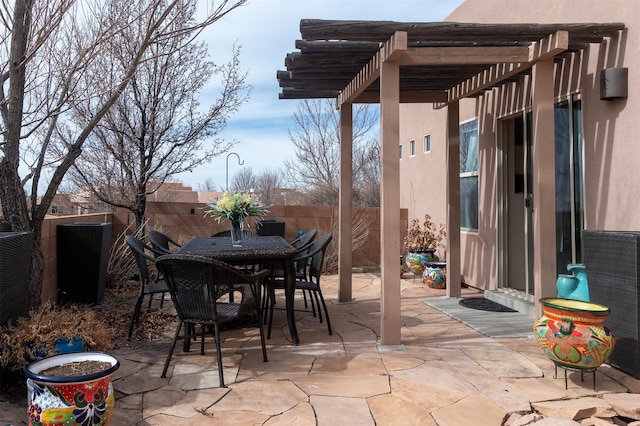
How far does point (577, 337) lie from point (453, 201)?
309 cm

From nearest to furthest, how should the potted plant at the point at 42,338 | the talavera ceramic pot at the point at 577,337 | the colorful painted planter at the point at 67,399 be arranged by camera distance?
the colorful painted planter at the point at 67,399, the potted plant at the point at 42,338, the talavera ceramic pot at the point at 577,337

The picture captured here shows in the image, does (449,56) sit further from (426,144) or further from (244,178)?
(244,178)

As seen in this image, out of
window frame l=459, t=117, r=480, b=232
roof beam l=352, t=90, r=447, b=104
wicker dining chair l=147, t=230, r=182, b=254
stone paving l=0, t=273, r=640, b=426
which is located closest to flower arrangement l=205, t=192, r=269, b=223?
wicker dining chair l=147, t=230, r=182, b=254

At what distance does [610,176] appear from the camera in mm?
3945

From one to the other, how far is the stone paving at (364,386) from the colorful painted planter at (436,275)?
223cm

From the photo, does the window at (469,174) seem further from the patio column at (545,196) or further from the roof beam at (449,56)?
the roof beam at (449,56)

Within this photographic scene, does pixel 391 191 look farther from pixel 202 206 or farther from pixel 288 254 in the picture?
pixel 202 206

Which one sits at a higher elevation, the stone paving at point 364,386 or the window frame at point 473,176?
the window frame at point 473,176

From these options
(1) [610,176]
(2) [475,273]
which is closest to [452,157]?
(2) [475,273]

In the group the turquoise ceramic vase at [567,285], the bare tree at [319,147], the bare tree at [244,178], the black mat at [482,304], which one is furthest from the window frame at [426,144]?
the bare tree at [244,178]

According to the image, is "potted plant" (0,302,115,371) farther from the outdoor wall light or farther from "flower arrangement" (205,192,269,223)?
the outdoor wall light

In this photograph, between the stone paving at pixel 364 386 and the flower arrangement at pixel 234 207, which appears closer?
the stone paving at pixel 364 386

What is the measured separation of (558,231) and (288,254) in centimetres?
269

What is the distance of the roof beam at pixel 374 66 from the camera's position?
3.54 m
